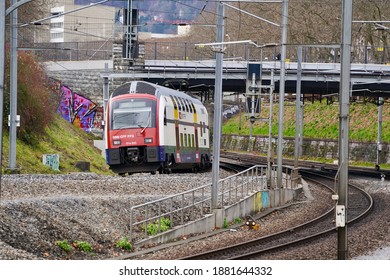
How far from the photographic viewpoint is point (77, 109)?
6209 centimetres

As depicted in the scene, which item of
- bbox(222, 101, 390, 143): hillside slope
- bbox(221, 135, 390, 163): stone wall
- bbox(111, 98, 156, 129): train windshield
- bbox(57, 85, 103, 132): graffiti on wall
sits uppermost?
bbox(111, 98, 156, 129): train windshield

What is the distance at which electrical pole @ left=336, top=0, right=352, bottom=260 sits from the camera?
1878cm

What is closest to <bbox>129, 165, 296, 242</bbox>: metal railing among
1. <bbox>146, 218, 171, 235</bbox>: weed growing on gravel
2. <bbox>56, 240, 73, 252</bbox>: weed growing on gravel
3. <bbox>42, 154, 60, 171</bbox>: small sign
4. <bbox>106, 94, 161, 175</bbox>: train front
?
<bbox>146, 218, 171, 235</bbox>: weed growing on gravel

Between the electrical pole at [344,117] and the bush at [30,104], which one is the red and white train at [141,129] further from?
the electrical pole at [344,117]

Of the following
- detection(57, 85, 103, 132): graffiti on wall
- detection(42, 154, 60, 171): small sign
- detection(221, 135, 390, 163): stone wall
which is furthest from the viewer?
detection(221, 135, 390, 163): stone wall

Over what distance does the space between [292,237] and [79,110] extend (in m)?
37.6

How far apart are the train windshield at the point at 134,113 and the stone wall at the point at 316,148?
31736 millimetres

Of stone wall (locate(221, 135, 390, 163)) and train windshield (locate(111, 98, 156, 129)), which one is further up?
train windshield (locate(111, 98, 156, 129))

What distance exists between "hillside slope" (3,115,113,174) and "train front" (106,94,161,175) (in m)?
2.61

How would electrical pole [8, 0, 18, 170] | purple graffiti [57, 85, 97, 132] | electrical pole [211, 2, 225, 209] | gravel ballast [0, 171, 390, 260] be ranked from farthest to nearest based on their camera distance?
1. purple graffiti [57, 85, 97, 132]
2. electrical pole [8, 0, 18, 170]
3. electrical pole [211, 2, 225, 209]
4. gravel ballast [0, 171, 390, 260]

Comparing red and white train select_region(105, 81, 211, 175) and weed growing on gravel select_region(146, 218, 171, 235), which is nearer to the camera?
weed growing on gravel select_region(146, 218, 171, 235)

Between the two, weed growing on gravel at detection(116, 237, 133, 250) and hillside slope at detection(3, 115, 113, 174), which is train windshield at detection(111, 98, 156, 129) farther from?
weed growing on gravel at detection(116, 237, 133, 250)

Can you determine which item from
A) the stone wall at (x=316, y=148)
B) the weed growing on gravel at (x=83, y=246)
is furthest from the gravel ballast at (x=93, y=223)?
the stone wall at (x=316, y=148)
